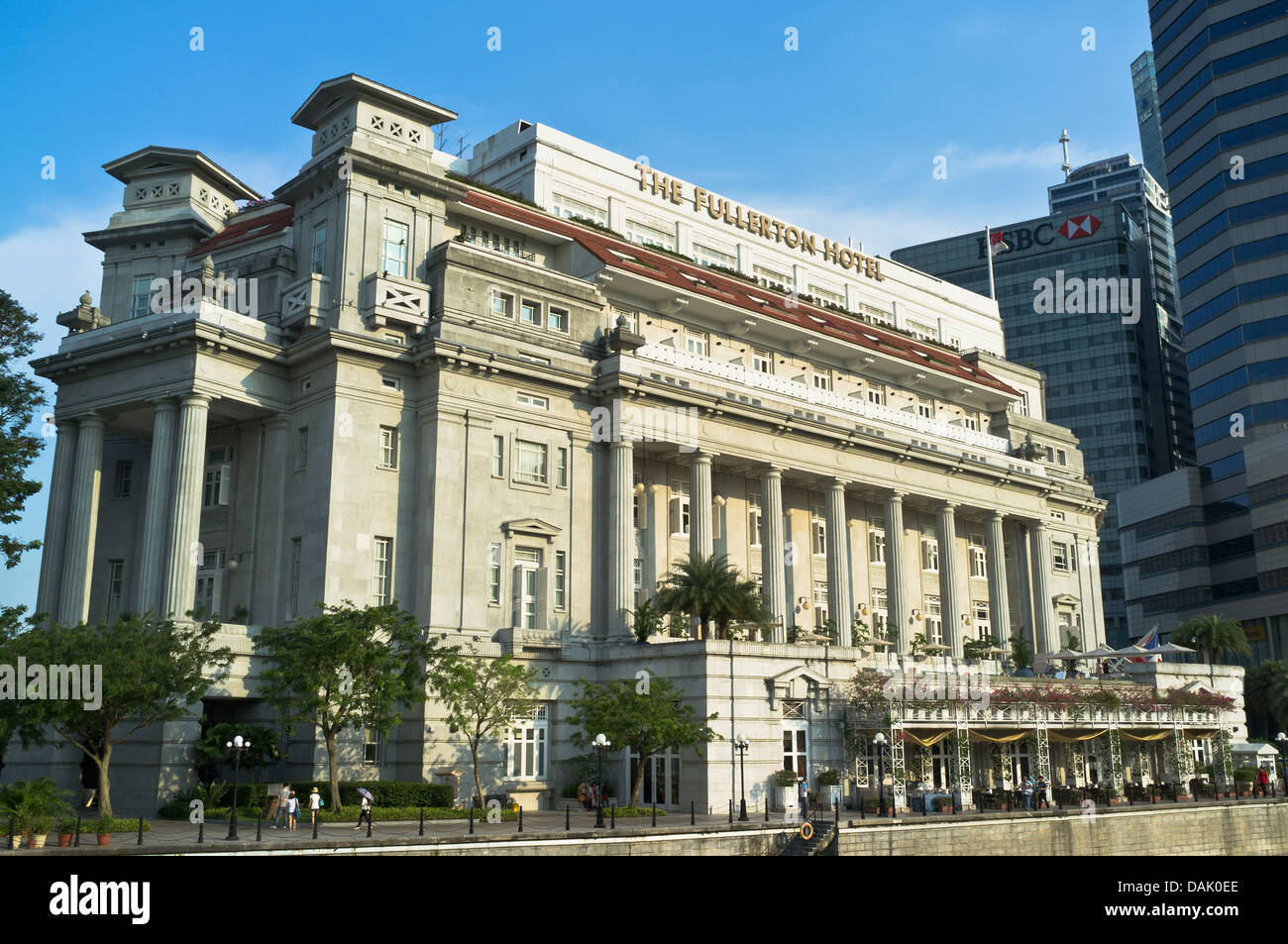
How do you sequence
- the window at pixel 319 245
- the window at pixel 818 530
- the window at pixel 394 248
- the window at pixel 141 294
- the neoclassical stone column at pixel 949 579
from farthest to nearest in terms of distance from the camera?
the neoclassical stone column at pixel 949 579
the window at pixel 818 530
the window at pixel 141 294
the window at pixel 319 245
the window at pixel 394 248

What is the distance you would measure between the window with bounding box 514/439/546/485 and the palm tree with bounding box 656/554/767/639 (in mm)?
9292

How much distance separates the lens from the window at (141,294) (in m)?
68.6

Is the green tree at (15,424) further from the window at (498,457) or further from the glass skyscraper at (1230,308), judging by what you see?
the glass skyscraper at (1230,308)

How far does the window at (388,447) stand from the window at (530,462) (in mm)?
5989

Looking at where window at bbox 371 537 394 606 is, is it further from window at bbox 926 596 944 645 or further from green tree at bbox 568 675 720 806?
window at bbox 926 596 944 645

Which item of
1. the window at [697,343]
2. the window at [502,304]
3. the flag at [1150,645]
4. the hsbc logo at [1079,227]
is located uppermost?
the hsbc logo at [1079,227]

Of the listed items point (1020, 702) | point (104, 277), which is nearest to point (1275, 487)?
point (1020, 702)

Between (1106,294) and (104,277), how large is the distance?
16240cm

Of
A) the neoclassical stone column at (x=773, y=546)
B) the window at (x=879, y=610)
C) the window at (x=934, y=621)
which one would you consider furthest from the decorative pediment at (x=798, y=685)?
the window at (x=934, y=621)

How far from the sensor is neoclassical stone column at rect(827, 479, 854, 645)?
229 feet

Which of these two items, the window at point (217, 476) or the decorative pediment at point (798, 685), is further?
the window at point (217, 476)
